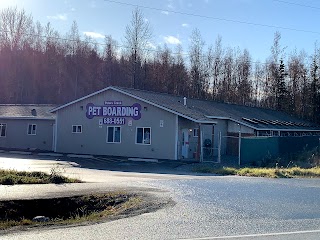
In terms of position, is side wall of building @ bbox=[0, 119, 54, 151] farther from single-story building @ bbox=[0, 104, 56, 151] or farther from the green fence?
the green fence

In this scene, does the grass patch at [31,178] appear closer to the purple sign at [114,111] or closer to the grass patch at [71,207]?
the grass patch at [71,207]

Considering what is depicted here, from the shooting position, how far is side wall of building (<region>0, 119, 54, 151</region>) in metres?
38.9

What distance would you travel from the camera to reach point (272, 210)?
11078 millimetres

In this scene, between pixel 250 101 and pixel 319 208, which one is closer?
pixel 319 208

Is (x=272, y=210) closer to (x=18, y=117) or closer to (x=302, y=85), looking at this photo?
(x=18, y=117)

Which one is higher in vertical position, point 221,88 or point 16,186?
point 221,88

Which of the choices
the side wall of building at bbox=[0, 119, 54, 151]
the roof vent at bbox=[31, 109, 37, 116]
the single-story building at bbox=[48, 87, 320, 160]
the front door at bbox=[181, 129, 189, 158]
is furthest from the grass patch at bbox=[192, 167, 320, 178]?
the roof vent at bbox=[31, 109, 37, 116]

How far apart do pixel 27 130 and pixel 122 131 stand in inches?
439

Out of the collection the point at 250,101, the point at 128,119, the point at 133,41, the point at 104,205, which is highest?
the point at 133,41

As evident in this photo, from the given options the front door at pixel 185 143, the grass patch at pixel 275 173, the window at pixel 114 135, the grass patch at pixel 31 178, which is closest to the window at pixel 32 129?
the window at pixel 114 135

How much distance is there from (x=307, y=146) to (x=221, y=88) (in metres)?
33.0

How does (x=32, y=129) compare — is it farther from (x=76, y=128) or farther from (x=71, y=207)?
(x=71, y=207)

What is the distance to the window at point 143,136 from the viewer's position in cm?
3206

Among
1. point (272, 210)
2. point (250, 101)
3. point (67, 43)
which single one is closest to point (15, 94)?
point (67, 43)
